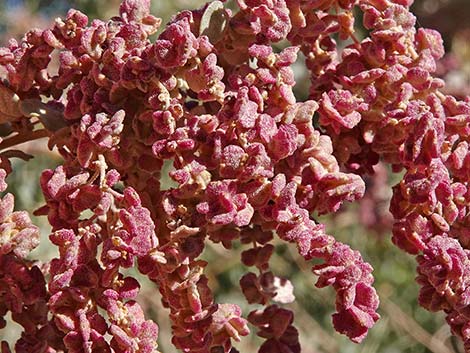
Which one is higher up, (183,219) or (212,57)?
(212,57)

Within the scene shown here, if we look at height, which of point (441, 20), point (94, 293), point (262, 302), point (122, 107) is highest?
point (122, 107)

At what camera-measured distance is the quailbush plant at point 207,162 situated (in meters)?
0.84

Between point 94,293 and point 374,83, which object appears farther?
point 374,83

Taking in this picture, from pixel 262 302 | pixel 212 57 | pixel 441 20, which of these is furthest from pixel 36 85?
pixel 441 20

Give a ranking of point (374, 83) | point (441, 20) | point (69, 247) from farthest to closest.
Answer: point (441, 20)
point (374, 83)
point (69, 247)

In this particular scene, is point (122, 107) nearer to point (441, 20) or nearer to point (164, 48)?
point (164, 48)

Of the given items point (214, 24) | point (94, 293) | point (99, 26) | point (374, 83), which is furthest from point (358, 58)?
point (94, 293)

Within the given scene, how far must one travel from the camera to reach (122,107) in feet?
2.98

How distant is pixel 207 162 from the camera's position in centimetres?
87

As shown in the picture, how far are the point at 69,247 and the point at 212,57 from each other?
0.23m

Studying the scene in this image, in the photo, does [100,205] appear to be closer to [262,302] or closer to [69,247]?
[69,247]

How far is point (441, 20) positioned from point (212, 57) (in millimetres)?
1761

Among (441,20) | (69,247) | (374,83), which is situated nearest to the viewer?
(69,247)

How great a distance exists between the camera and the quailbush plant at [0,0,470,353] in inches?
33.2
